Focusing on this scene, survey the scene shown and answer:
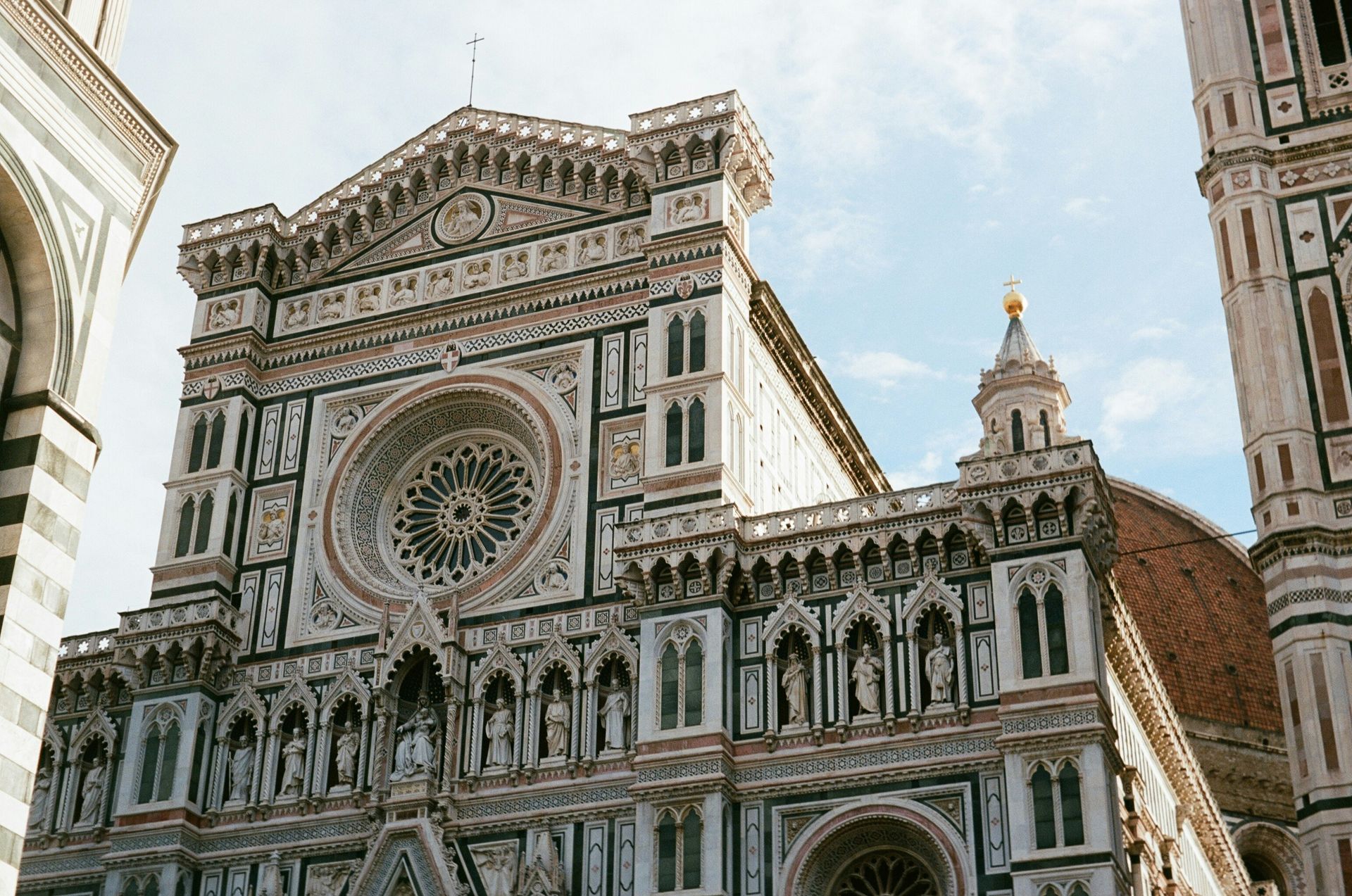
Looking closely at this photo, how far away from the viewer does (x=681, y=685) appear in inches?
934

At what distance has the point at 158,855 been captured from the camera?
25344 mm

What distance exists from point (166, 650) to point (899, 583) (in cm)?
1109

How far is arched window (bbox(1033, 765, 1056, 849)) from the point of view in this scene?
21.1 m

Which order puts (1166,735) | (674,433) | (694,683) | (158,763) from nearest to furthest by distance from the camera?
1. (694,683)
2. (674,433)
3. (158,763)
4. (1166,735)

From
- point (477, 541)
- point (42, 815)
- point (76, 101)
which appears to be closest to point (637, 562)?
point (477, 541)

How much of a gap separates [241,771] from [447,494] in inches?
205

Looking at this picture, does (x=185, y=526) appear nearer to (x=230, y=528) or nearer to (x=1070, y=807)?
(x=230, y=528)

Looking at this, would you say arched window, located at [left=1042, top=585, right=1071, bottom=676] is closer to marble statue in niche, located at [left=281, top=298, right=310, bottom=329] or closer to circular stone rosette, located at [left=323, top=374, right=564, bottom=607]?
circular stone rosette, located at [left=323, top=374, right=564, bottom=607]

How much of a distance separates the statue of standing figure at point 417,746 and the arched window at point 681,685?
3.53m

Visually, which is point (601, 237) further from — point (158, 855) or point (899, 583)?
point (158, 855)

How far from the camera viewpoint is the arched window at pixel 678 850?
2245 cm

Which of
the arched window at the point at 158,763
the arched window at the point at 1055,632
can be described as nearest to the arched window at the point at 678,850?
the arched window at the point at 1055,632

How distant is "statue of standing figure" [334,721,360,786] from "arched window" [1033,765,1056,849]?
9.67m

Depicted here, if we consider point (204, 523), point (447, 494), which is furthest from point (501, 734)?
point (204, 523)
